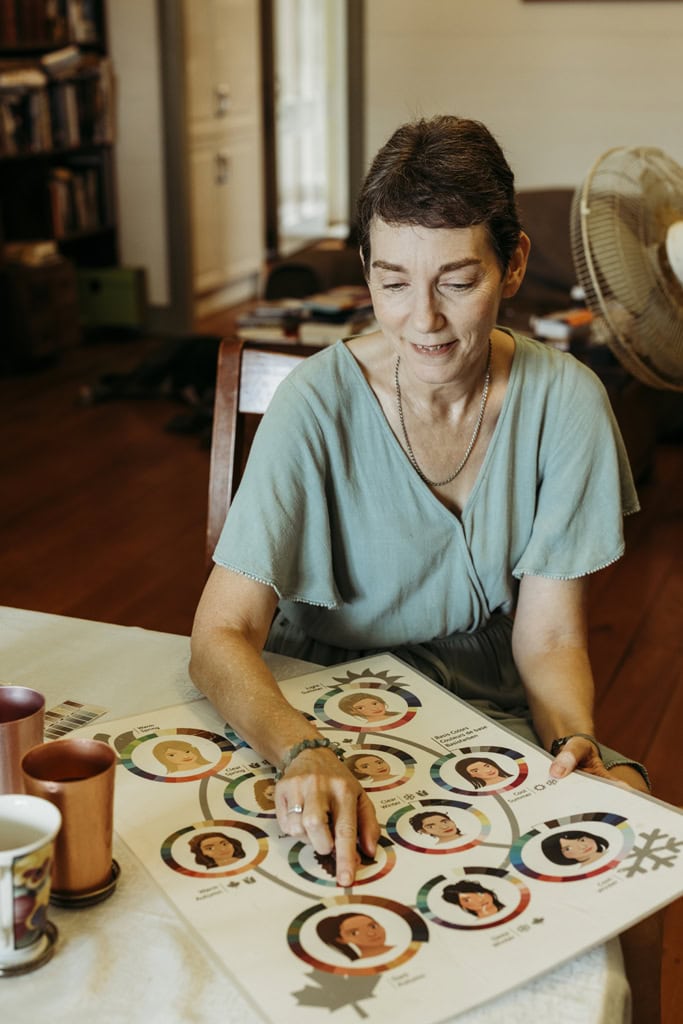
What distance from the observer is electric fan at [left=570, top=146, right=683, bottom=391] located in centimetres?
274

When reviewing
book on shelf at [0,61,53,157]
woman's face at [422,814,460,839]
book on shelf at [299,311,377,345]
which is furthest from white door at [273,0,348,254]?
woman's face at [422,814,460,839]

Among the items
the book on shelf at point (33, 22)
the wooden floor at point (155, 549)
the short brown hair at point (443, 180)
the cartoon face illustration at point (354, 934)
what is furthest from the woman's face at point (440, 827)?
the book on shelf at point (33, 22)

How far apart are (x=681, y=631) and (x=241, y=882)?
229cm

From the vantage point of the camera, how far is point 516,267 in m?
1.28

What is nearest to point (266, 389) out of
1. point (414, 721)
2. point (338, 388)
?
point (338, 388)

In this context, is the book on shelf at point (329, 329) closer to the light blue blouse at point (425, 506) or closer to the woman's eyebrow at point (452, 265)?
the light blue blouse at point (425, 506)

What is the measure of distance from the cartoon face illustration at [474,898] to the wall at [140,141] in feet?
17.6

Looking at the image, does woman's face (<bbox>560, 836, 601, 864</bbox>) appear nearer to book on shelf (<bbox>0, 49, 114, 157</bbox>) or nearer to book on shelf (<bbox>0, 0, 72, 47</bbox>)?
book on shelf (<bbox>0, 49, 114, 157</bbox>)

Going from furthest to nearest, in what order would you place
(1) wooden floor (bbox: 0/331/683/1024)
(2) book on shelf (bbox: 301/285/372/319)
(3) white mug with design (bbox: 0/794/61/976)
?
(2) book on shelf (bbox: 301/285/372/319), (1) wooden floor (bbox: 0/331/683/1024), (3) white mug with design (bbox: 0/794/61/976)

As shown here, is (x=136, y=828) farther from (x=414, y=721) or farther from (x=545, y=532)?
(x=545, y=532)

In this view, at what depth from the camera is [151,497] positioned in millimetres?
3830

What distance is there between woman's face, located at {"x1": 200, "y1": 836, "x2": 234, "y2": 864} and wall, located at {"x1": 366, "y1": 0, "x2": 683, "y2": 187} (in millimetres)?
4586

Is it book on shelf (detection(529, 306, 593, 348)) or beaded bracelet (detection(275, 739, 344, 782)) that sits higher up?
beaded bracelet (detection(275, 739, 344, 782))

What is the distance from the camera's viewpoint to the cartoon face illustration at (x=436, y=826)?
90cm
